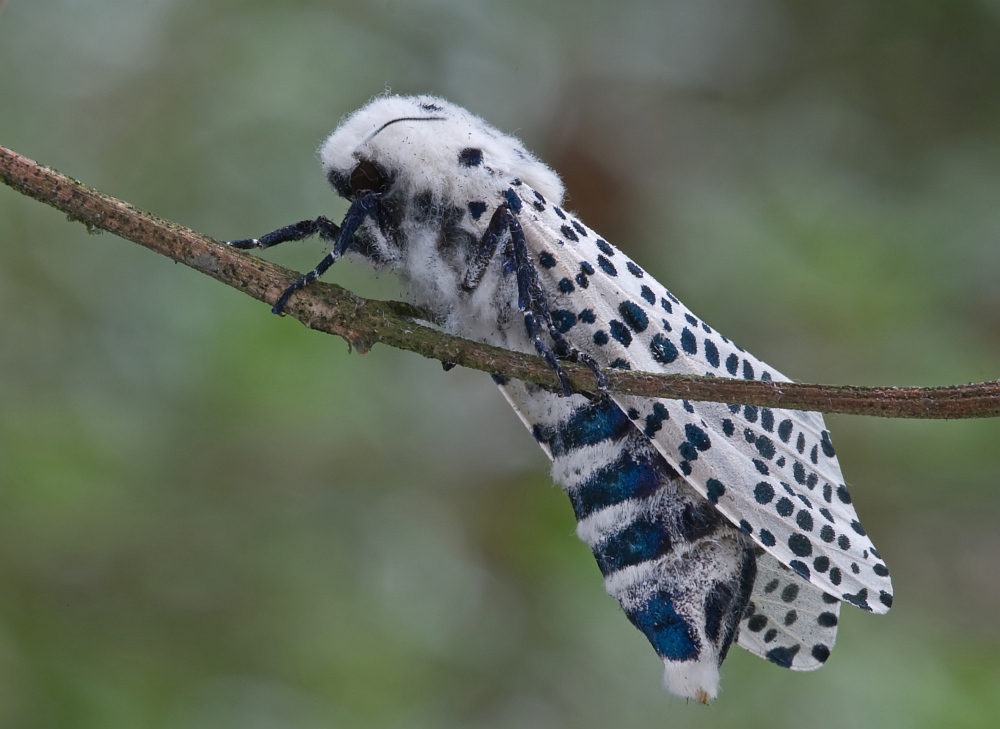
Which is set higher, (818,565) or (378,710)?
(818,565)

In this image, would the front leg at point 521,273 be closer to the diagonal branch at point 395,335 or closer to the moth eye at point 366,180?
the diagonal branch at point 395,335

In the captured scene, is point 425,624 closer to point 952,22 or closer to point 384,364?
point 384,364

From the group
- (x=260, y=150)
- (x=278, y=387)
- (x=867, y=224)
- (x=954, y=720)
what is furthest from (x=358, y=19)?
(x=954, y=720)

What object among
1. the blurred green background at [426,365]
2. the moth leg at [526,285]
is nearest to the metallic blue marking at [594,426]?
the moth leg at [526,285]

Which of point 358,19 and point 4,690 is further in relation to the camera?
point 358,19

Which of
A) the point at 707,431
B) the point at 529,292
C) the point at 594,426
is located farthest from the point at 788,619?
the point at 529,292

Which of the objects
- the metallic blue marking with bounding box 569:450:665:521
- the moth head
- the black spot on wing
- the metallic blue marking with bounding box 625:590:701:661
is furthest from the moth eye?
the metallic blue marking with bounding box 625:590:701:661
